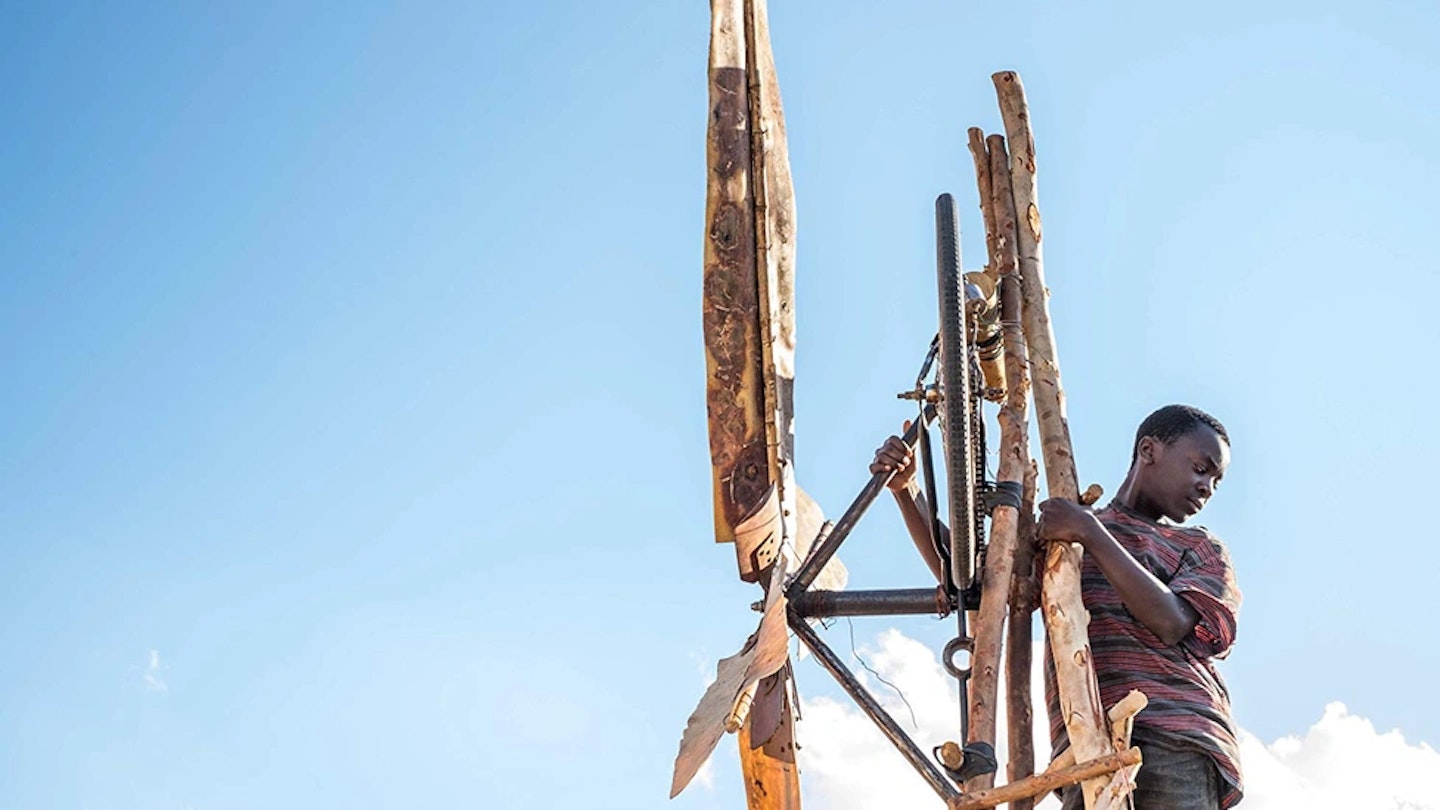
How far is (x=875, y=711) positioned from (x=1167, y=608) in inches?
42.3

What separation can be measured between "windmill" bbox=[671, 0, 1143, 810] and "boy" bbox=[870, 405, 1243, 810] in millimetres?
195

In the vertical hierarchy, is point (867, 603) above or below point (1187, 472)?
below

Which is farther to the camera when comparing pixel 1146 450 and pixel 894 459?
pixel 894 459

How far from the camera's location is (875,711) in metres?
5.12

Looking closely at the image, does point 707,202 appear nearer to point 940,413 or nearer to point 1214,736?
point 940,413

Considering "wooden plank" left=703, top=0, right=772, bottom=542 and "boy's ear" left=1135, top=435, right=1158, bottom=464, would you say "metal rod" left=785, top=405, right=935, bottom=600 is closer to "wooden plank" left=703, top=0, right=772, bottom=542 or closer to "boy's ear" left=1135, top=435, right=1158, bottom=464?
"wooden plank" left=703, top=0, right=772, bottom=542

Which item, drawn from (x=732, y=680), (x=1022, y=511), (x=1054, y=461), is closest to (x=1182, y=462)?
(x=1054, y=461)

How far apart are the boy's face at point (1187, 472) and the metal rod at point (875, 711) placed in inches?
48.7

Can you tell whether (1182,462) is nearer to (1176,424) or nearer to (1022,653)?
(1176,424)

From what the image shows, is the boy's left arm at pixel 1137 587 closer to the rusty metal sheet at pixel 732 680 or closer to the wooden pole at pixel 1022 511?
the wooden pole at pixel 1022 511

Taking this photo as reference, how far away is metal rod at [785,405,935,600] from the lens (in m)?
5.38

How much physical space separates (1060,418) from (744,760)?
5.65ft

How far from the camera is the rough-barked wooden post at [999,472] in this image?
479 centimetres

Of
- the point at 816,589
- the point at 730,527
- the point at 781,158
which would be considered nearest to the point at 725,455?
the point at 730,527
